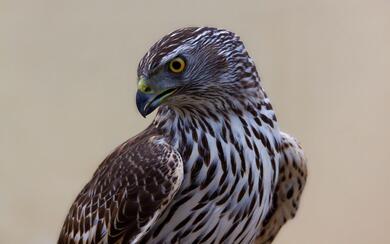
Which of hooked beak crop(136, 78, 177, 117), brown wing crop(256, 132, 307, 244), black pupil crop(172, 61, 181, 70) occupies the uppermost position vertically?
black pupil crop(172, 61, 181, 70)

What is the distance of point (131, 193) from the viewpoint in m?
1.24

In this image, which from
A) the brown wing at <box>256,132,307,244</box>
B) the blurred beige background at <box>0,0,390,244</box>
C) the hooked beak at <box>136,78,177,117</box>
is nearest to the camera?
the hooked beak at <box>136,78,177,117</box>

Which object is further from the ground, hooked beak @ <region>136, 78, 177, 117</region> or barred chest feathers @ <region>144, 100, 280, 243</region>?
hooked beak @ <region>136, 78, 177, 117</region>

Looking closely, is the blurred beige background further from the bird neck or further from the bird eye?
the bird eye

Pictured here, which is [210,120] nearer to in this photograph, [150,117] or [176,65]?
[176,65]

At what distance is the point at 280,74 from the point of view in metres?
2.30

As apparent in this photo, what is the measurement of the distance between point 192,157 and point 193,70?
176 mm

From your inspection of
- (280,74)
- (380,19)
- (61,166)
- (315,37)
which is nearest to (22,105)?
(61,166)

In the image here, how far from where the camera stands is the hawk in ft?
3.95

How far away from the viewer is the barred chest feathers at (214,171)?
1.27 meters

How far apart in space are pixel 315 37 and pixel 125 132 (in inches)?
28.9

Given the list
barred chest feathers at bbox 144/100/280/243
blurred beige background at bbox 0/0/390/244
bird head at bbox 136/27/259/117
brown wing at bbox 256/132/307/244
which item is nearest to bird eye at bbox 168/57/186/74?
bird head at bbox 136/27/259/117

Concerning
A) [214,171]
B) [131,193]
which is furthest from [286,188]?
[131,193]

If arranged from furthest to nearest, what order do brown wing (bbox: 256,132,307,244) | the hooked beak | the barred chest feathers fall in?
brown wing (bbox: 256,132,307,244)
the barred chest feathers
the hooked beak
